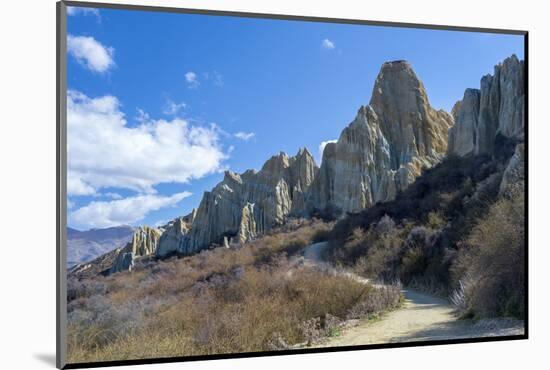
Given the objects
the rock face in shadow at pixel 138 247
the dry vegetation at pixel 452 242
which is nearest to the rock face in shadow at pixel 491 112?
the dry vegetation at pixel 452 242

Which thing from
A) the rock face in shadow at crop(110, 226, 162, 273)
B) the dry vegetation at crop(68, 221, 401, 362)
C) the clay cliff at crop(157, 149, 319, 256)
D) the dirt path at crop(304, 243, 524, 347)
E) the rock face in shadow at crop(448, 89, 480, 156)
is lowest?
the dirt path at crop(304, 243, 524, 347)

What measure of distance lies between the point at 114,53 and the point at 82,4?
1.70 feet

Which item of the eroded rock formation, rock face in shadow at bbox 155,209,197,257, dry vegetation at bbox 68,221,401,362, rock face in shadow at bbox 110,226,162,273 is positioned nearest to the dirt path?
dry vegetation at bbox 68,221,401,362

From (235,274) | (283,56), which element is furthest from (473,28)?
(235,274)

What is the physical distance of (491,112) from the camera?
23.9ft

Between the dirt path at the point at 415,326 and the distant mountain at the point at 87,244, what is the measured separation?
7.21 ft

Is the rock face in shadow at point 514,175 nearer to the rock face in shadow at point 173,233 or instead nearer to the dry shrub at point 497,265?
the dry shrub at point 497,265

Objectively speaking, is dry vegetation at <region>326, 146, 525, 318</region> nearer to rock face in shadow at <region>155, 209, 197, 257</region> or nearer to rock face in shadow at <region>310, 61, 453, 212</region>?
rock face in shadow at <region>310, 61, 453, 212</region>

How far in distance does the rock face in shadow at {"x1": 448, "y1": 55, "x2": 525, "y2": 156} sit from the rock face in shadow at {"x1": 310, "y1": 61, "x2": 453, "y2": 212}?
26cm

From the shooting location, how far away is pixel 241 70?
5.80 m

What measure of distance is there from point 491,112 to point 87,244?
17.6ft

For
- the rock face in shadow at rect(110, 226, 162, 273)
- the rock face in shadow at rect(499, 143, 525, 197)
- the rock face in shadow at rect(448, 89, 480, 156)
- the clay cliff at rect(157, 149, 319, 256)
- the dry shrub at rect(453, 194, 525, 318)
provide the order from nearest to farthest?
the rock face in shadow at rect(110, 226, 162, 273)
the clay cliff at rect(157, 149, 319, 256)
the dry shrub at rect(453, 194, 525, 318)
the rock face in shadow at rect(499, 143, 525, 197)
the rock face in shadow at rect(448, 89, 480, 156)

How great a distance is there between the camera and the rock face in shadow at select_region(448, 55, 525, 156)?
6.59 metres

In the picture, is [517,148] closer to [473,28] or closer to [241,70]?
[473,28]
